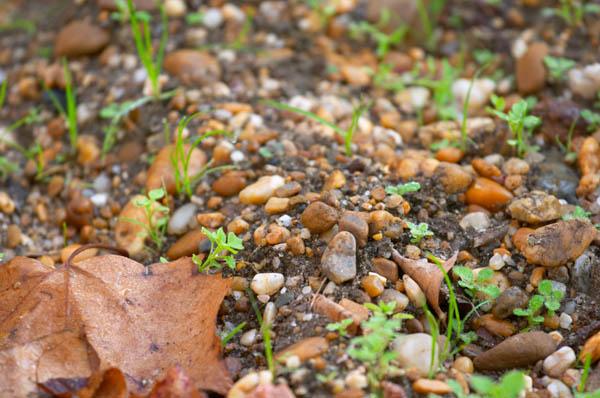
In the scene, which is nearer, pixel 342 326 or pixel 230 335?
pixel 342 326

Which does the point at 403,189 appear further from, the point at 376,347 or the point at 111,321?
the point at 111,321

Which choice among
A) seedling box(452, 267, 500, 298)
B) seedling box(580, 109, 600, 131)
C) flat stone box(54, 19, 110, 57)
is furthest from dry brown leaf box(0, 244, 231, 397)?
seedling box(580, 109, 600, 131)

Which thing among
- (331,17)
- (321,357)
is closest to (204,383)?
(321,357)

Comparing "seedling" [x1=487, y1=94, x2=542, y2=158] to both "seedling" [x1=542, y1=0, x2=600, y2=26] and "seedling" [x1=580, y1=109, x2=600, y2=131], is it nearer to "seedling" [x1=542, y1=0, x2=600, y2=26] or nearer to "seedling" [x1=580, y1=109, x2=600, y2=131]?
"seedling" [x1=580, y1=109, x2=600, y2=131]

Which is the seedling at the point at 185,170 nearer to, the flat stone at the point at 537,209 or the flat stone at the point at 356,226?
the flat stone at the point at 356,226

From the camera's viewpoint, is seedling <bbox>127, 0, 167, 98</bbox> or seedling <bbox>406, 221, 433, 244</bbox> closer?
seedling <bbox>406, 221, 433, 244</bbox>

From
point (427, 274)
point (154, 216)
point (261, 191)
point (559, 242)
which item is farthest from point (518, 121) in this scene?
point (154, 216)
